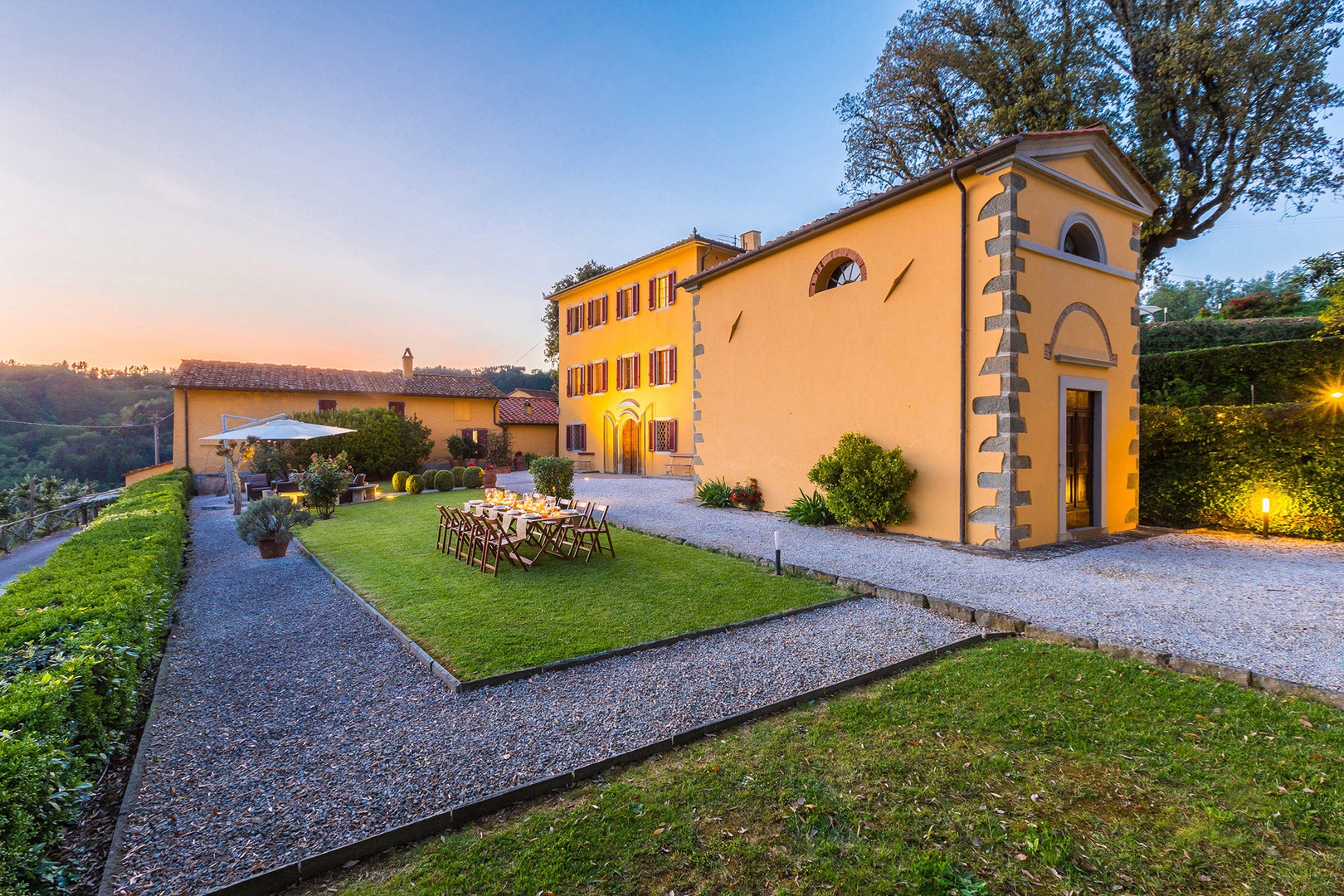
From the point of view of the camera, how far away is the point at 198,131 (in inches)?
368

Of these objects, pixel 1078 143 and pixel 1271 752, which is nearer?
pixel 1271 752

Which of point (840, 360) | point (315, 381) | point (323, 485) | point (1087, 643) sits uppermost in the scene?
point (315, 381)

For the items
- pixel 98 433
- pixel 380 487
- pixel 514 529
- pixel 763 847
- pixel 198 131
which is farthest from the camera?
pixel 98 433

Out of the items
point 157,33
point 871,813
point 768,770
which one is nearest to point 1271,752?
point 871,813

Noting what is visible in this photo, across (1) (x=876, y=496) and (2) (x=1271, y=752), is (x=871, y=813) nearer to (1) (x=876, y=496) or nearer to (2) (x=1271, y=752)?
(2) (x=1271, y=752)

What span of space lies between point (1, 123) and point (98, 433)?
3723 cm

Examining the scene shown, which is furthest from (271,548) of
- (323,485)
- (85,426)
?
(85,426)

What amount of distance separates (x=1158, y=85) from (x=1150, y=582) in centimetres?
1441

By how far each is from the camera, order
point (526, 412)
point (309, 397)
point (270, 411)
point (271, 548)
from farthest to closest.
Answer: point (526, 412)
point (309, 397)
point (270, 411)
point (271, 548)

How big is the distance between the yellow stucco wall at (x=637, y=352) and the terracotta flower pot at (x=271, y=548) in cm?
1317

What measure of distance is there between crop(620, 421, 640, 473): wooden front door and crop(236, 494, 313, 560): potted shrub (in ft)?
48.0

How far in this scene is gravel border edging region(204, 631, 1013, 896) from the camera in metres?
2.13

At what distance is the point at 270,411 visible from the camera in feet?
75.5

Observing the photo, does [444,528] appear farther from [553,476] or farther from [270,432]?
[270,432]
